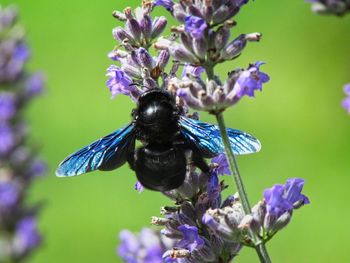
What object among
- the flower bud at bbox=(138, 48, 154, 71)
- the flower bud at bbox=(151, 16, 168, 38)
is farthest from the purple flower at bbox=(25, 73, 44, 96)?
the flower bud at bbox=(138, 48, 154, 71)

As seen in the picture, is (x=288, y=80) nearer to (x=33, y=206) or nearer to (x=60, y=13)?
(x=60, y=13)

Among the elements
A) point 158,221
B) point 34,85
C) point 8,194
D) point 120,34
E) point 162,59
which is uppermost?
point 34,85

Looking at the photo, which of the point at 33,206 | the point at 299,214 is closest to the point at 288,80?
the point at 299,214

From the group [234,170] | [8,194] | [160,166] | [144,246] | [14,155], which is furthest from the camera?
[14,155]

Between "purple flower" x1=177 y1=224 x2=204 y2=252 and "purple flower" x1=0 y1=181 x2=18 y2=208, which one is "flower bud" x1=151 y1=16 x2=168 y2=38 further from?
"purple flower" x1=0 y1=181 x2=18 y2=208

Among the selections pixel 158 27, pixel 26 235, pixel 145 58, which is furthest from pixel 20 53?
pixel 145 58

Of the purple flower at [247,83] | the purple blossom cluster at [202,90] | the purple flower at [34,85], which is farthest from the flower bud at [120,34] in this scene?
the purple flower at [34,85]

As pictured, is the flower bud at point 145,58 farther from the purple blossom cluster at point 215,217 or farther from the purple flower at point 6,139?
the purple flower at point 6,139

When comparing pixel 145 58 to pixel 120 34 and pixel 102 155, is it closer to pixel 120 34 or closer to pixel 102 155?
pixel 120 34
